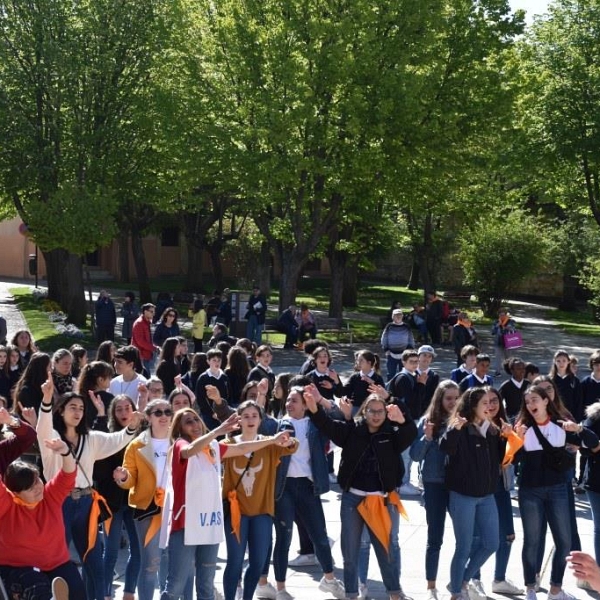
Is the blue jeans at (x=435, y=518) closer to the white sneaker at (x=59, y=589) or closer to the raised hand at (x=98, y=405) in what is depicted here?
the raised hand at (x=98, y=405)

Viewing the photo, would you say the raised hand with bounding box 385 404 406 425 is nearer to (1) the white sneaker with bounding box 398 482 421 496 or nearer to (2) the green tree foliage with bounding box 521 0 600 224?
(1) the white sneaker with bounding box 398 482 421 496

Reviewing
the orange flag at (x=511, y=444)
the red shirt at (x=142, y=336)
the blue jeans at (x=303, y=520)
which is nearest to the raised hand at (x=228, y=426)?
the blue jeans at (x=303, y=520)

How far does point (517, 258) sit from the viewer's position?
39.2 m

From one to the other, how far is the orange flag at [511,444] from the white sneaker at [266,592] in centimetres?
210

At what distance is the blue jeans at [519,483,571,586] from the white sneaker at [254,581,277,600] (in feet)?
6.56

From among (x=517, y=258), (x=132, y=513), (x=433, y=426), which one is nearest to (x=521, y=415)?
(x=433, y=426)

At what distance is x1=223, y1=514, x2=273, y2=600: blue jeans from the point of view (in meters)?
7.89

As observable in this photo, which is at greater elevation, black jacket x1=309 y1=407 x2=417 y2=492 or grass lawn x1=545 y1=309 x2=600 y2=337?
black jacket x1=309 y1=407 x2=417 y2=492

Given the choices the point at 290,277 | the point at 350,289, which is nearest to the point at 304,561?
the point at 290,277

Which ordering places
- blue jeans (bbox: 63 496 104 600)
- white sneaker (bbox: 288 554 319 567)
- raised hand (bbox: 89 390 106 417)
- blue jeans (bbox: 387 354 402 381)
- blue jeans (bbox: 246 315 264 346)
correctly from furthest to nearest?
blue jeans (bbox: 246 315 264 346) → blue jeans (bbox: 387 354 402 381) → white sneaker (bbox: 288 554 319 567) → raised hand (bbox: 89 390 106 417) → blue jeans (bbox: 63 496 104 600)

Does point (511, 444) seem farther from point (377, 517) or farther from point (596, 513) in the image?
point (377, 517)

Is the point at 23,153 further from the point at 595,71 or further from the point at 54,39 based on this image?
the point at 595,71

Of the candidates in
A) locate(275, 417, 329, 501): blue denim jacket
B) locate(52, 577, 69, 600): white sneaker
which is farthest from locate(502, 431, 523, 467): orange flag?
locate(52, 577, 69, 600): white sneaker

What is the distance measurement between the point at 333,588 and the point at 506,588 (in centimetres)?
142
